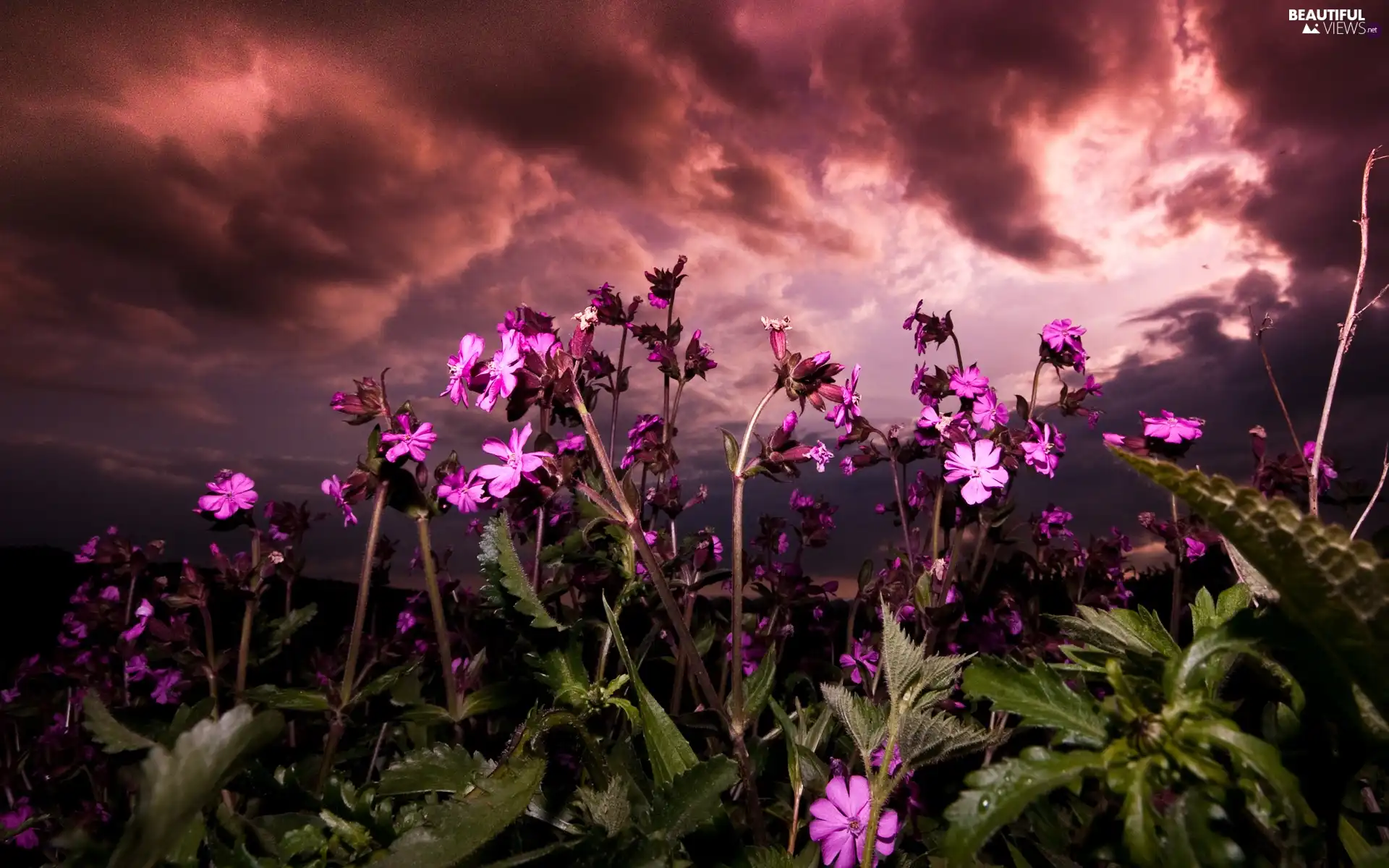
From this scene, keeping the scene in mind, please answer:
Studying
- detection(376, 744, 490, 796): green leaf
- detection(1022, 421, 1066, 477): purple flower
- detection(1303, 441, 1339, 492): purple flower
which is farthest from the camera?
detection(1303, 441, 1339, 492): purple flower

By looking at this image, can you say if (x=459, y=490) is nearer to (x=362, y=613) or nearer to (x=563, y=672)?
(x=362, y=613)

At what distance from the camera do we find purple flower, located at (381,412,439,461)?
1619mm

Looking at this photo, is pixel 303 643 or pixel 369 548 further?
pixel 303 643

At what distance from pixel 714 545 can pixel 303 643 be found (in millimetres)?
2358

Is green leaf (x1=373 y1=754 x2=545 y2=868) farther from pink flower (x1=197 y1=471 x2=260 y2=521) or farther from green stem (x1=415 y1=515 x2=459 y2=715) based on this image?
pink flower (x1=197 y1=471 x2=260 y2=521)

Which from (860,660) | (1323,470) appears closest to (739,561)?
(860,660)

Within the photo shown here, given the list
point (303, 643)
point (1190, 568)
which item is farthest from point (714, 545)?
point (303, 643)

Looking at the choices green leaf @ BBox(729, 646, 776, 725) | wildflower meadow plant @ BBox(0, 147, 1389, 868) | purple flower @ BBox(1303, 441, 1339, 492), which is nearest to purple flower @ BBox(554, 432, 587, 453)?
wildflower meadow plant @ BBox(0, 147, 1389, 868)

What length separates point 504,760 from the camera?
825mm

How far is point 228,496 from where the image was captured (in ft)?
6.88

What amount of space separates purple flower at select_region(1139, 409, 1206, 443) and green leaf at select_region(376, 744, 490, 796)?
185cm

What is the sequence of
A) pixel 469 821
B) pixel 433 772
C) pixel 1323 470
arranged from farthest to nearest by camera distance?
pixel 1323 470 → pixel 433 772 → pixel 469 821

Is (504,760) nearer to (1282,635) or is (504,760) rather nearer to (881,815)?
(1282,635)

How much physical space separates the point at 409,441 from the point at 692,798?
1.13 m
